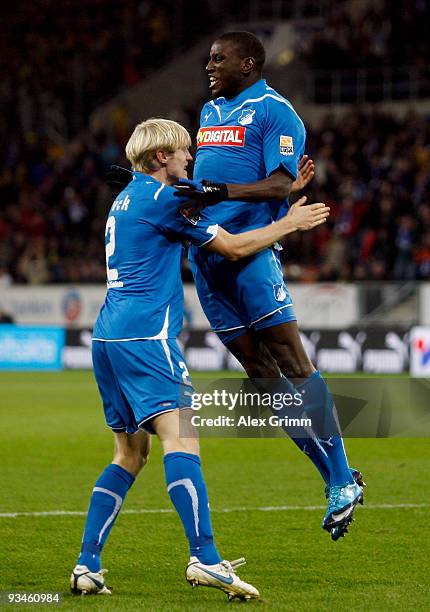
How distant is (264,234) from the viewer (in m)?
6.00

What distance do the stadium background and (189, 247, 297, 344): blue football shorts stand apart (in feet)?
6.54

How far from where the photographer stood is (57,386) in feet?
62.5

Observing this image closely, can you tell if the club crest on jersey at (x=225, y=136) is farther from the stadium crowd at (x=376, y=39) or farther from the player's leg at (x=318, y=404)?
the stadium crowd at (x=376, y=39)

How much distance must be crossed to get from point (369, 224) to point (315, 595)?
17357 millimetres

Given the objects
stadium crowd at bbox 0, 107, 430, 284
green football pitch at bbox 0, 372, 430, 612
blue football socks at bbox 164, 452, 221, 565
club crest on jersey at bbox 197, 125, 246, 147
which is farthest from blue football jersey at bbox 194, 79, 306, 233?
stadium crowd at bbox 0, 107, 430, 284

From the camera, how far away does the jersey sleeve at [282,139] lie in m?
6.30

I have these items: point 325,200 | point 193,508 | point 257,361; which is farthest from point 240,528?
point 325,200

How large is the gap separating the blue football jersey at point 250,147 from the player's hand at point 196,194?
18.8 inches

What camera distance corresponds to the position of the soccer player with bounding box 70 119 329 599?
5.53 meters

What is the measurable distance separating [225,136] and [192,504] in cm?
207

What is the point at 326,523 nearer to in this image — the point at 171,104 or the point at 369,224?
the point at 369,224

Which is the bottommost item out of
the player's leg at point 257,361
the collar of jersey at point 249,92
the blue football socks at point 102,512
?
the blue football socks at point 102,512

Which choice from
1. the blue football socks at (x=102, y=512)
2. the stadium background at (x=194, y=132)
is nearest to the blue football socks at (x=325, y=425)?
the blue football socks at (x=102, y=512)

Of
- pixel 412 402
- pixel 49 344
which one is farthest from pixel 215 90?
pixel 49 344
